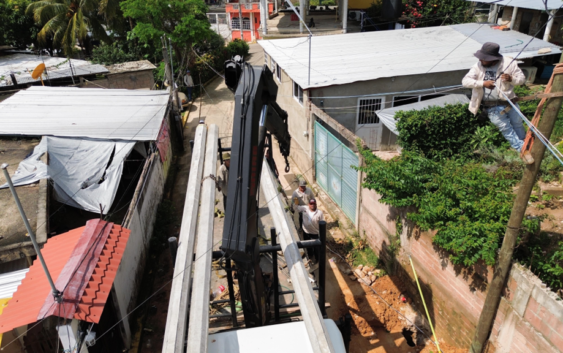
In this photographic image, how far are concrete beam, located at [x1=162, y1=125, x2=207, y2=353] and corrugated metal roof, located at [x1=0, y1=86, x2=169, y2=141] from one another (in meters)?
6.08

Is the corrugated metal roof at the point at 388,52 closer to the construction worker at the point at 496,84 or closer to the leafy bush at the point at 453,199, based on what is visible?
the construction worker at the point at 496,84

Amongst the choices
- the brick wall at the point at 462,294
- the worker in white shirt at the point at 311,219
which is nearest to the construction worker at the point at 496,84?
the brick wall at the point at 462,294

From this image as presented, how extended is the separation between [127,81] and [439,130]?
592 inches

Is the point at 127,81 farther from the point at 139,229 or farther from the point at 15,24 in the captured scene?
the point at 15,24

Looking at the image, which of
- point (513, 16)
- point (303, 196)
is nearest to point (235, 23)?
point (513, 16)

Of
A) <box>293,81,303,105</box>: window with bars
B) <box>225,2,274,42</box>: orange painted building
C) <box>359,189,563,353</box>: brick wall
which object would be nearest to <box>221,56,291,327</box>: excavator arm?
<box>359,189,563,353</box>: brick wall

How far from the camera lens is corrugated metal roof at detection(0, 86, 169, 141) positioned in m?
10.8

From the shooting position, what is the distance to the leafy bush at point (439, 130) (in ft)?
30.7

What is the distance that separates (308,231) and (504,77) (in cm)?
488

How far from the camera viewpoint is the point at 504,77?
6.79m

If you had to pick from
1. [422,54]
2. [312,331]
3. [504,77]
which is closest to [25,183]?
[312,331]

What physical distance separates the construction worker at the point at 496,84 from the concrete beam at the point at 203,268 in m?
4.88

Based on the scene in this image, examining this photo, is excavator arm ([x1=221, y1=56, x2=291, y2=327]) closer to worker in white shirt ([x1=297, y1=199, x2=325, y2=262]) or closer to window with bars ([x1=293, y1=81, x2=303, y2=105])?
worker in white shirt ([x1=297, y1=199, x2=325, y2=262])

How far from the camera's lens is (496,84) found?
23.8 ft
